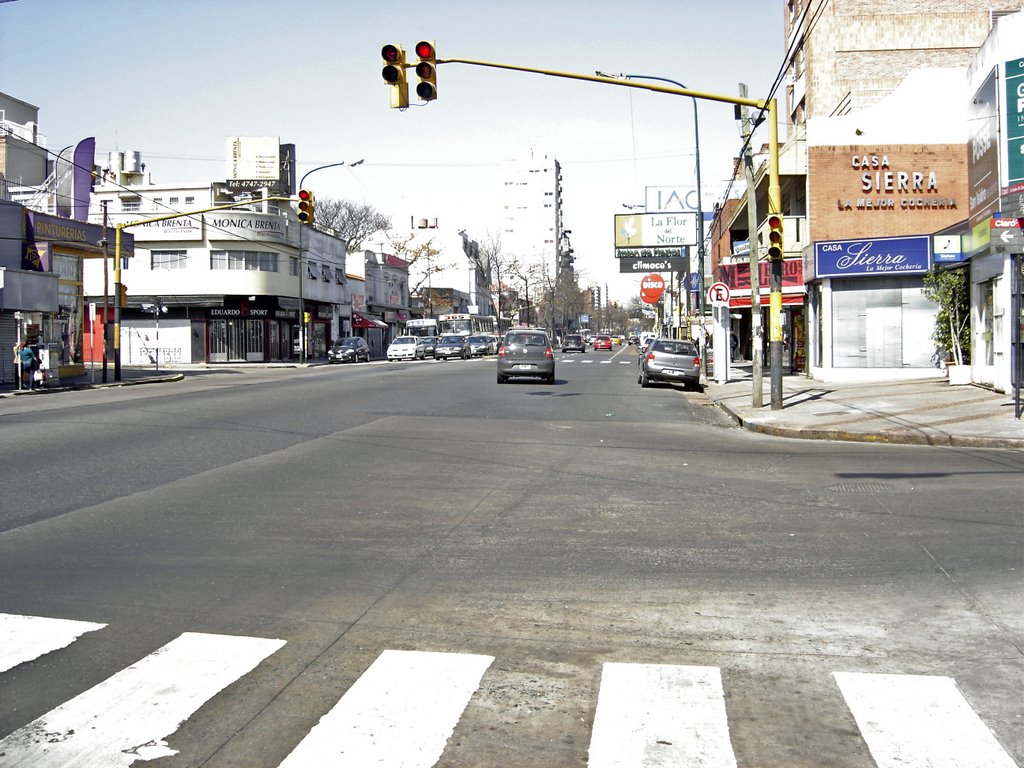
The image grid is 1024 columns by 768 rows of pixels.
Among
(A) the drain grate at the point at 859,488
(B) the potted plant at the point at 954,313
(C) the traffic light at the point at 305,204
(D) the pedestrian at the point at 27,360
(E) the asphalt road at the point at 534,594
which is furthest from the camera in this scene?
(D) the pedestrian at the point at 27,360

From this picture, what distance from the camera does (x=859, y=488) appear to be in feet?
36.0

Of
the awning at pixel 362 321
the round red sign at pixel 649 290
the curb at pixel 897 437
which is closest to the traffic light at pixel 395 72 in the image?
the curb at pixel 897 437

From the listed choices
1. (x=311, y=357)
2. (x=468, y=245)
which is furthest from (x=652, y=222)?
(x=468, y=245)

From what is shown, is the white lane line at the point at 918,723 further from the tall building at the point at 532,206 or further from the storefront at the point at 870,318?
the tall building at the point at 532,206

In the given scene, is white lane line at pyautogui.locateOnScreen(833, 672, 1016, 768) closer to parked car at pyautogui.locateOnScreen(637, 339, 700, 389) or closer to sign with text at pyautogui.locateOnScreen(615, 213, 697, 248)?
parked car at pyautogui.locateOnScreen(637, 339, 700, 389)

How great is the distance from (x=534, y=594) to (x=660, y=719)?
2.25 m

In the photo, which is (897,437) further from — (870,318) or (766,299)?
(766,299)

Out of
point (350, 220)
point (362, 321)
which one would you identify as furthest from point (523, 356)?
point (350, 220)

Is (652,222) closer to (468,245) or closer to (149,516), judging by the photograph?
(149,516)

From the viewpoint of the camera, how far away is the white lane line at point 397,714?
4.00 metres

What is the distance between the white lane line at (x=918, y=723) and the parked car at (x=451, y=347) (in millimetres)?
60299

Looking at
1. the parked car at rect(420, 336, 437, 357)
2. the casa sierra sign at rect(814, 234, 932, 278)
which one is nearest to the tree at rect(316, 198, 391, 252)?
the parked car at rect(420, 336, 437, 357)

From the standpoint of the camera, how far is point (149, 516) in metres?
9.34

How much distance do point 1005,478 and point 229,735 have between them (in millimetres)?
10146
